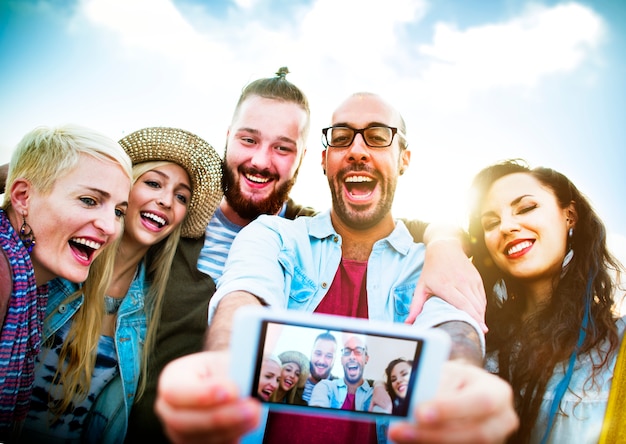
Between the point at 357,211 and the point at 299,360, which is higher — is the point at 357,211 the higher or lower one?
the higher one

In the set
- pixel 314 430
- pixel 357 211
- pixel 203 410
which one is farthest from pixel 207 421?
pixel 357 211

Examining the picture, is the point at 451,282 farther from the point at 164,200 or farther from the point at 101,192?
the point at 101,192

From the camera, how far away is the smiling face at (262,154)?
1.75 m

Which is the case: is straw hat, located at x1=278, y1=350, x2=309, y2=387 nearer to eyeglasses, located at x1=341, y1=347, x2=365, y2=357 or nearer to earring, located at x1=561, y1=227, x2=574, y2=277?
eyeglasses, located at x1=341, y1=347, x2=365, y2=357

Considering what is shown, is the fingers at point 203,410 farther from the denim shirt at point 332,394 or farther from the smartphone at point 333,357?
the denim shirt at point 332,394

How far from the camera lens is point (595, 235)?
5.50 ft

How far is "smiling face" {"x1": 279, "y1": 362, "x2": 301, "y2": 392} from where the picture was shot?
1064 millimetres

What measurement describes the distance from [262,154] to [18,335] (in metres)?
1.08

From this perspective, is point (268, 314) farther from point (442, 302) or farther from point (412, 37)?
point (412, 37)

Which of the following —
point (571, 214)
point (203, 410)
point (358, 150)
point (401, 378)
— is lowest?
point (203, 410)

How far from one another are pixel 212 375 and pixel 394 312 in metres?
0.91

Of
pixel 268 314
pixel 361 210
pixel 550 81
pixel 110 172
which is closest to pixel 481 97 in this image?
pixel 550 81

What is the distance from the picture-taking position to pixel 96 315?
1.60m

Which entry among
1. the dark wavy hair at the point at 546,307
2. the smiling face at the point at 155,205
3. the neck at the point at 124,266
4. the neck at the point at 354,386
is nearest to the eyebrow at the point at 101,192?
the smiling face at the point at 155,205
